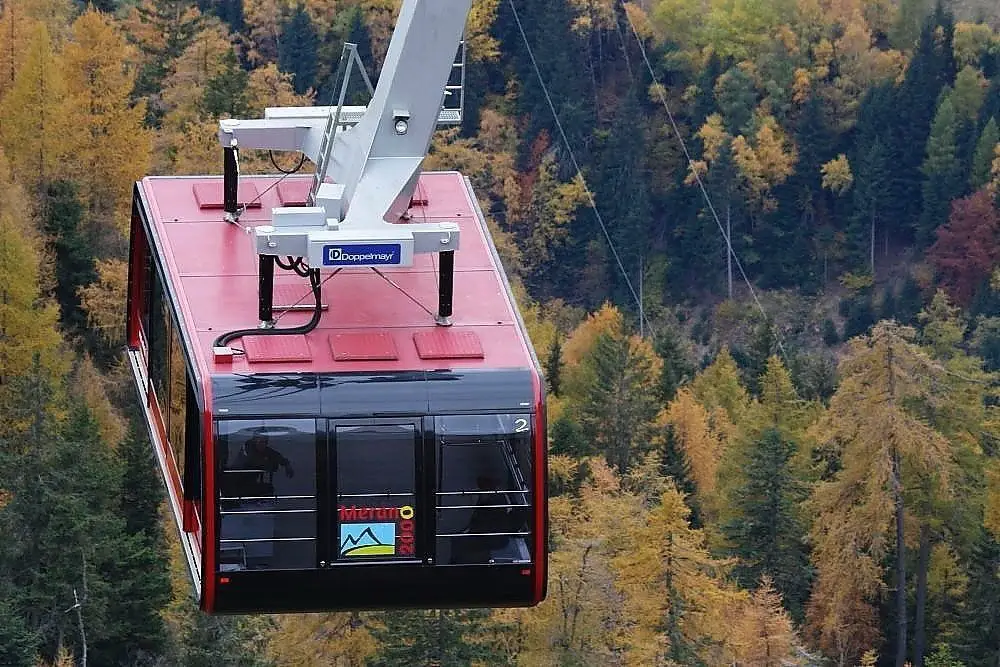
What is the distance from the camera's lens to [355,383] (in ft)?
67.3

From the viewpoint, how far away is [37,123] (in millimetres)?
61656

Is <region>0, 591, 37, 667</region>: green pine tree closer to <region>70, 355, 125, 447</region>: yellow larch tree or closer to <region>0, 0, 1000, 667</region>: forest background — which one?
<region>0, 0, 1000, 667</region>: forest background

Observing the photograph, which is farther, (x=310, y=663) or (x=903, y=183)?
(x=903, y=183)

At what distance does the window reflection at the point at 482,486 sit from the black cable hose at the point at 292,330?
5.19 feet

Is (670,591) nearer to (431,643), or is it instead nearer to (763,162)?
(431,643)

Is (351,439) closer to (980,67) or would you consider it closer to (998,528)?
(998,528)

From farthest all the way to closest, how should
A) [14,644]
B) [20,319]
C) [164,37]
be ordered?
[164,37] → [20,319] → [14,644]

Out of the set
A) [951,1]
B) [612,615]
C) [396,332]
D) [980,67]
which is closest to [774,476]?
[612,615]

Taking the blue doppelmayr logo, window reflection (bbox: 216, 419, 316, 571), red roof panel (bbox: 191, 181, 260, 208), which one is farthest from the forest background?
the blue doppelmayr logo

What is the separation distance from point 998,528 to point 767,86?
6260 centimetres

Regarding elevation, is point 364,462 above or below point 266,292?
below

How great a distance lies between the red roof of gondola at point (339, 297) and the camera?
20.8 meters

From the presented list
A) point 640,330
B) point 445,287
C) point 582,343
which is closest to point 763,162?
point 640,330

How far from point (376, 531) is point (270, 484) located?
987 mm
